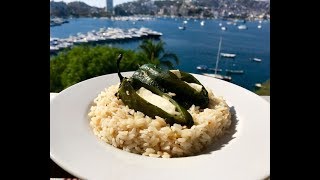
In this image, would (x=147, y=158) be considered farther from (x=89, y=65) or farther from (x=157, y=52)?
(x=157, y=52)

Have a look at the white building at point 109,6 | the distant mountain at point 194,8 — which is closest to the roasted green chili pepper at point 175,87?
the distant mountain at point 194,8

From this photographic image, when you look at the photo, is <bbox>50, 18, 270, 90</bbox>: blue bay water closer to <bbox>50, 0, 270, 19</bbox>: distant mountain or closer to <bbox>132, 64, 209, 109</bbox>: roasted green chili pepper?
<bbox>50, 0, 270, 19</bbox>: distant mountain

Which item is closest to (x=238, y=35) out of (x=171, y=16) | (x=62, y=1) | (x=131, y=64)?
(x=171, y=16)

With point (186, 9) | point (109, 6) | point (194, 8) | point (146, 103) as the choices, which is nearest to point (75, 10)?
point (109, 6)

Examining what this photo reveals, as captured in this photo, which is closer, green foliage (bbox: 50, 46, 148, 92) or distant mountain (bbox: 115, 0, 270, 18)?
green foliage (bbox: 50, 46, 148, 92)

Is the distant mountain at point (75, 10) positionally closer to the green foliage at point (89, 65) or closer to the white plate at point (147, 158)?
the green foliage at point (89, 65)

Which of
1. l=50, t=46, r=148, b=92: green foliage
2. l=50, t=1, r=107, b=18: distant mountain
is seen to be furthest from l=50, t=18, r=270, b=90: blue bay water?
l=50, t=46, r=148, b=92: green foliage
